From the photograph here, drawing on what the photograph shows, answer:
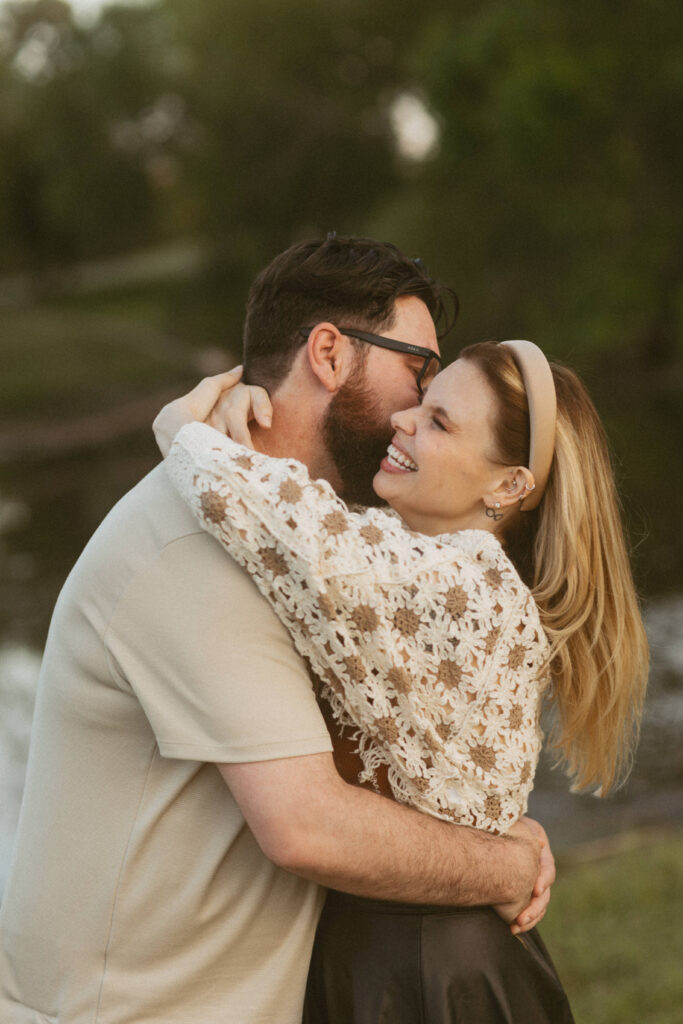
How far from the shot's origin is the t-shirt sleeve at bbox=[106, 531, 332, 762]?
6.18ft

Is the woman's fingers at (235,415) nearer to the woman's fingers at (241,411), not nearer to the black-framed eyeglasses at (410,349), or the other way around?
the woman's fingers at (241,411)

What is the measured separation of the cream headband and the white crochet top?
29cm

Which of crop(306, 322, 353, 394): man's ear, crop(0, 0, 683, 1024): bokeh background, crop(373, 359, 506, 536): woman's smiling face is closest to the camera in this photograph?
crop(373, 359, 506, 536): woman's smiling face

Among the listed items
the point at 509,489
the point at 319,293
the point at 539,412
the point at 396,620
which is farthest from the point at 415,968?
the point at 319,293

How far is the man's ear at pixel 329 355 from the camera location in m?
2.67

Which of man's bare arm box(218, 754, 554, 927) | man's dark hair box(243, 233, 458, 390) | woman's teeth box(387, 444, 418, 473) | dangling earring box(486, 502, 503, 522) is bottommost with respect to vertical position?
man's bare arm box(218, 754, 554, 927)

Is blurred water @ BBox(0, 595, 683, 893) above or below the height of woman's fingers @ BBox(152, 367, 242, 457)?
below

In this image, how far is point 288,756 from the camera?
1.88 meters

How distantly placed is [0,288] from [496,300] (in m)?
23.9

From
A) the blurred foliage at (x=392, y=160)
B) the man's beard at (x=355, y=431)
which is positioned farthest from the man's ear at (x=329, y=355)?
the blurred foliage at (x=392, y=160)

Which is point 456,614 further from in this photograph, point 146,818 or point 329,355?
point 329,355

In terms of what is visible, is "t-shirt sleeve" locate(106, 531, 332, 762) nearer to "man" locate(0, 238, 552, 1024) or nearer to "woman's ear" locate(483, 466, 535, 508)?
"man" locate(0, 238, 552, 1024)

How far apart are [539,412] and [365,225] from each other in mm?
27486

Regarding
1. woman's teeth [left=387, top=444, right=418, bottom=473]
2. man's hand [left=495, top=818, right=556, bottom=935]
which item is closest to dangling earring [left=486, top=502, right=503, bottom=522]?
woman's teeth [left=387, top=444, right=418, bottom=473]
